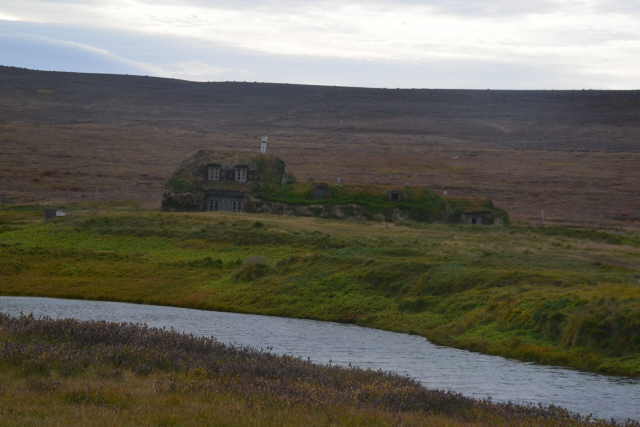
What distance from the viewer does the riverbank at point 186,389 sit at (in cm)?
1438

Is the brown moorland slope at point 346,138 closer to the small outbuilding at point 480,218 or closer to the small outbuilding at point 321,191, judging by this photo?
the small outbuilding at point 480,218

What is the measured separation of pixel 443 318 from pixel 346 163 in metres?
91.4

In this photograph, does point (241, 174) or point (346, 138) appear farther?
point (346, 138)

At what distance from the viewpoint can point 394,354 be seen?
97.5ft

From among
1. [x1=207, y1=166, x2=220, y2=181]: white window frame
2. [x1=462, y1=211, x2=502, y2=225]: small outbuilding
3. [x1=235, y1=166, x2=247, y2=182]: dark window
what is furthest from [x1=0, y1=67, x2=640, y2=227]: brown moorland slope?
[x1=462, y1=211, x2=502, y2=225]: small outbuilding

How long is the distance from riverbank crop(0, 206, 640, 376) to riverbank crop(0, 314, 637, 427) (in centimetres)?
1103

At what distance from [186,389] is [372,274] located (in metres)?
25.2

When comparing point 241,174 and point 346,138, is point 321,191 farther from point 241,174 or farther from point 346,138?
point 346,138

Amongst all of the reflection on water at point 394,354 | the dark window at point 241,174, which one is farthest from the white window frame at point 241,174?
the reflection on water at point 394,354

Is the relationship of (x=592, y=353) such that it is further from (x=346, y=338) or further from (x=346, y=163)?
(x=346, y=163)

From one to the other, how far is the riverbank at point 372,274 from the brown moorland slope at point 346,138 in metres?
26.8

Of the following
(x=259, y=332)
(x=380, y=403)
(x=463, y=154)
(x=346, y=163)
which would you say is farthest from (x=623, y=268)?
(x=463, y=154)

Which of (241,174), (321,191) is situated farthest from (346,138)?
(321,191)

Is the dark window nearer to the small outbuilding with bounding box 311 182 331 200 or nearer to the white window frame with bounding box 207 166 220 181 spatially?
the white window frame with bounding box 207 166 220 181
